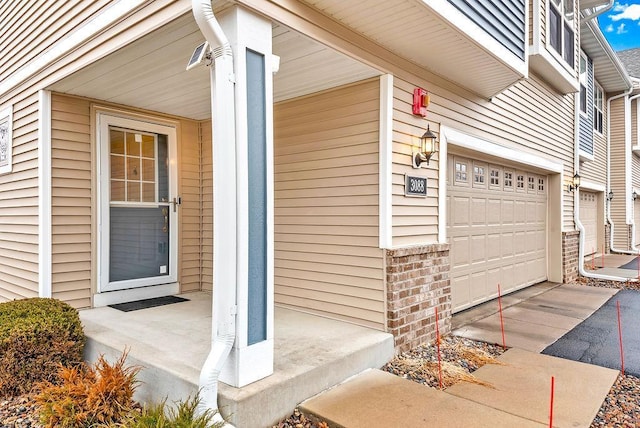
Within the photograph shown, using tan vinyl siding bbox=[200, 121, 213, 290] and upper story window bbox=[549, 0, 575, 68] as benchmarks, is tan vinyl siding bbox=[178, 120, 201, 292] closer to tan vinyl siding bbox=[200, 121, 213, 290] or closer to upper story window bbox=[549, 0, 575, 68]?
tan vinyl siding bbox=[200, 121, 213, 290]

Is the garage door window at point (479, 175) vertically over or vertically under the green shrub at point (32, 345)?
over

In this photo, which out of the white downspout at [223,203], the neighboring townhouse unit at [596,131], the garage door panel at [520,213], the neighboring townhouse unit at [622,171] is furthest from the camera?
the neighboring townhouse unit at [622,171]

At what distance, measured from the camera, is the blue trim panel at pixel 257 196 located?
101 inches

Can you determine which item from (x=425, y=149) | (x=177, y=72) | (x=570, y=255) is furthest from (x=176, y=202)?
(x=570, y=255)

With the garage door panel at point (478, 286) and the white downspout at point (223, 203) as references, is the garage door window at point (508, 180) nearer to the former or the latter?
the garage door panel at point (478, 286)

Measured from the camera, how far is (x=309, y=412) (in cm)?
265

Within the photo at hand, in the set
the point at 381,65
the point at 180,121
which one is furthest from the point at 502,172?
the point at 180,121

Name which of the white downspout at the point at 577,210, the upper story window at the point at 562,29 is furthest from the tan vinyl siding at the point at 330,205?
the white downspout at the point at 577,210

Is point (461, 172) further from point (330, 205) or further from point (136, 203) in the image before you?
point (136, 203)

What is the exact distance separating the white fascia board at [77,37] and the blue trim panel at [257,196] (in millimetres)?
941

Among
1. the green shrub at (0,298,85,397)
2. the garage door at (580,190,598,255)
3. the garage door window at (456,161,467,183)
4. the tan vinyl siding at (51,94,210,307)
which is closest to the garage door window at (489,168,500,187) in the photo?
the garage door window at (456,161,467,183)

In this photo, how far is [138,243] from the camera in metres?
4.73

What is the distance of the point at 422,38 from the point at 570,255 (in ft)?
20.2

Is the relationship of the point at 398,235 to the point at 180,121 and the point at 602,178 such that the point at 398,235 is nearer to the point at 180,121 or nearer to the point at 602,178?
the point at 180,121
